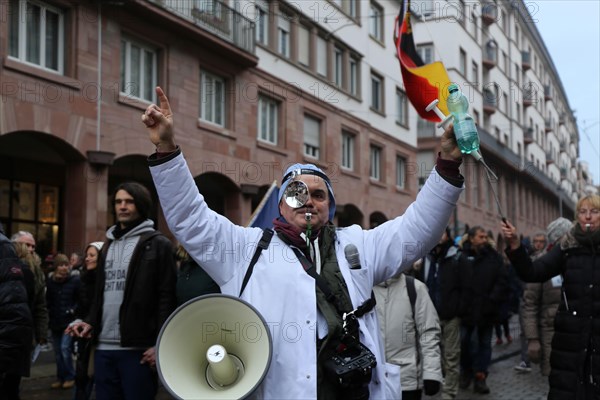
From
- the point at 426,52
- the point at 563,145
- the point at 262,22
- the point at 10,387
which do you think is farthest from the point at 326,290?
the point at 563,145

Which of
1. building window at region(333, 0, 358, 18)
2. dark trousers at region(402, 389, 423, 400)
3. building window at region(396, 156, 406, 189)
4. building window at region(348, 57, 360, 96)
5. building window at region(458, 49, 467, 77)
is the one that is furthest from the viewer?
building window at region(458, 49, 467, 77)

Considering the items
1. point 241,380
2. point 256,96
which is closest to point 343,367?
point 241,380

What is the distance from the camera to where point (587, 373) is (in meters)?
4.35

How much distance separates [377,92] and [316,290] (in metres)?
23.2

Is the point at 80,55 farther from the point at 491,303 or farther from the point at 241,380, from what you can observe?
the point at 241,380

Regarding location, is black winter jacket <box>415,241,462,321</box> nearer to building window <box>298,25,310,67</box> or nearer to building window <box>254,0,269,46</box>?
building window <box>254,0,269,46</box>

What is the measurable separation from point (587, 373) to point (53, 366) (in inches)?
339

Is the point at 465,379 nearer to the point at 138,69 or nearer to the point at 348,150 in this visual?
the point at 138,69

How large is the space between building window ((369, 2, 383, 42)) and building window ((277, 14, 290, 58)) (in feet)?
19.8

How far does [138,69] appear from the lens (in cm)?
1458

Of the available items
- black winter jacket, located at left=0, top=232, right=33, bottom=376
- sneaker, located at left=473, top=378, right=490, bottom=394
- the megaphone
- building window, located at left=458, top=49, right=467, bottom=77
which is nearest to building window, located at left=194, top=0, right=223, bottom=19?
sneaker, located at left=473, top=378, right=490, bottom=394

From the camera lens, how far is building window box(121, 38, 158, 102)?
14.2 m

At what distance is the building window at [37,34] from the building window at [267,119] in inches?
247

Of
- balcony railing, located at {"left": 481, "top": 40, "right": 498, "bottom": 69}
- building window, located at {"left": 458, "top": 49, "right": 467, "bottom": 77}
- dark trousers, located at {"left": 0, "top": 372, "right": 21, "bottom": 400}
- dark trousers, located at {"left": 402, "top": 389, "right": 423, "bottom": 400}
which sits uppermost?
balcony railing, located at {"left": 481, "top": 40, "right": 498, "bottom": 69}
